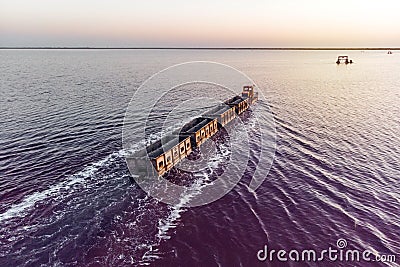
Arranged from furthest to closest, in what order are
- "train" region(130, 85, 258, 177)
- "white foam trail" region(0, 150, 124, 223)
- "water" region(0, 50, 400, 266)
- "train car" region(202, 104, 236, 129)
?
1. "train car" region(202, 104, 236, 129)
2. "train" region(130, 85, 258, 177)
3. "white foam trail" region(0, 150, 124, 223)
4. "water" region(0, 50, 400, 266)

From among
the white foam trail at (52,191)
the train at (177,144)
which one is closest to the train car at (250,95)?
the train at (177,144)

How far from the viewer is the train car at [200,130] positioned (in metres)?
42.2

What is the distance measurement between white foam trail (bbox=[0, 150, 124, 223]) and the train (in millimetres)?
5498

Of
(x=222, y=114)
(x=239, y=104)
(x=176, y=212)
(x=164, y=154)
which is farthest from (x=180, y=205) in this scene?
(x=239, y=104)

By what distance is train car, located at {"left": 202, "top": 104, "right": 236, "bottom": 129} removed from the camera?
52.4m

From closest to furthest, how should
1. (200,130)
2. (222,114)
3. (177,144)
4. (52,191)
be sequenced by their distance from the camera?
(52,191) < (177,144) < (200,130) < (222,114)

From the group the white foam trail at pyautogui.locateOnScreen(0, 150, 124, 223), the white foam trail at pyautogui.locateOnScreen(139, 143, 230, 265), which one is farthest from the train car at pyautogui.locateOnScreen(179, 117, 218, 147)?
the white foam trail at pyautogui.locateOnScreen(0, 150, 124, 223)

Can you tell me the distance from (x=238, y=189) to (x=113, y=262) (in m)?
16.2

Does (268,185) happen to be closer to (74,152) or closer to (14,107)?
(74,152)

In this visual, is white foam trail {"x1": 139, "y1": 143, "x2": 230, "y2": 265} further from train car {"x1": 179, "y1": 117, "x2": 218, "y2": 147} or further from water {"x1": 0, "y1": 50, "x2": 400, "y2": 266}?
train car {"x1": 179, "y1": 117, "x2": 218, "y2": 147}

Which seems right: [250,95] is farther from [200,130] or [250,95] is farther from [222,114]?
[200,130]

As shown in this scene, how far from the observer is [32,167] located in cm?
3419

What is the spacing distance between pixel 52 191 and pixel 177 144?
52.8ft

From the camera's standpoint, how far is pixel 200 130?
144 ft
